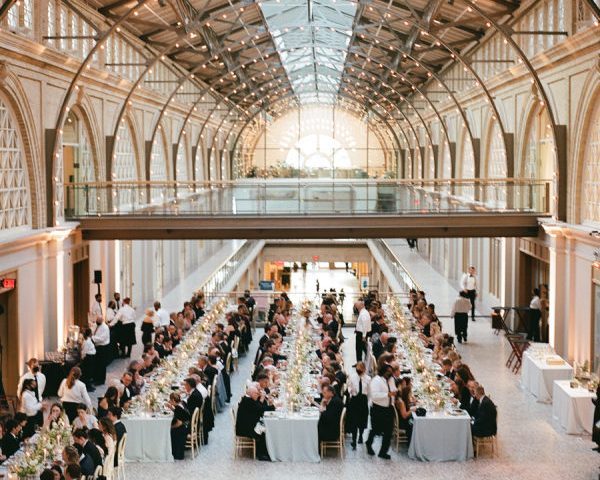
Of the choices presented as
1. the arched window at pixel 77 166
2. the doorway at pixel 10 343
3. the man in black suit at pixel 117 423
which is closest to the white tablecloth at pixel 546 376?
the man in black suit at pixel 117 423

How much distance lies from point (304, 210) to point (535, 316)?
7051mm

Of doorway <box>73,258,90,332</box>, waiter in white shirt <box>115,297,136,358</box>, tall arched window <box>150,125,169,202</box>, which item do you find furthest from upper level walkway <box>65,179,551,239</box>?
tall arched window <box>150,125,169,202</box>

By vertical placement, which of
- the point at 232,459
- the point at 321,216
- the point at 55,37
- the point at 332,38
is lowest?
the point at 232,459

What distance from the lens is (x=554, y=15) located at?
2534 centimetres

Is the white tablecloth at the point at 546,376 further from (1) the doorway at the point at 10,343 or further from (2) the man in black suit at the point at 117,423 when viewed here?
(1) the doorway at the point at 10,343

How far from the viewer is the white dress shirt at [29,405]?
1656 cm

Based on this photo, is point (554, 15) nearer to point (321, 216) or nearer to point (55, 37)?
point (321, 216)

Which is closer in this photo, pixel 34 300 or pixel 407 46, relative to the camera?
pixel 34 300

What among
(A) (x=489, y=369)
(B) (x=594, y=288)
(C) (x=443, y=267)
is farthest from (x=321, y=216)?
(C) (x=443, y=267)

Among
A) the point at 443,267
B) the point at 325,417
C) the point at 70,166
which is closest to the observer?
the point at 325,417

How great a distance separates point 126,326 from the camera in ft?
82.4

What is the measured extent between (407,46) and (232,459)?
78.0 ft

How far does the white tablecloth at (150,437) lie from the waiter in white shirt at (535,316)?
45.7 ft

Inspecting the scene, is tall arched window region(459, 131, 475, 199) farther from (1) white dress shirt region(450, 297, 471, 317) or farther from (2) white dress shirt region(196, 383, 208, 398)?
(2) white dress shirt region(196, 383, 208, 398)
